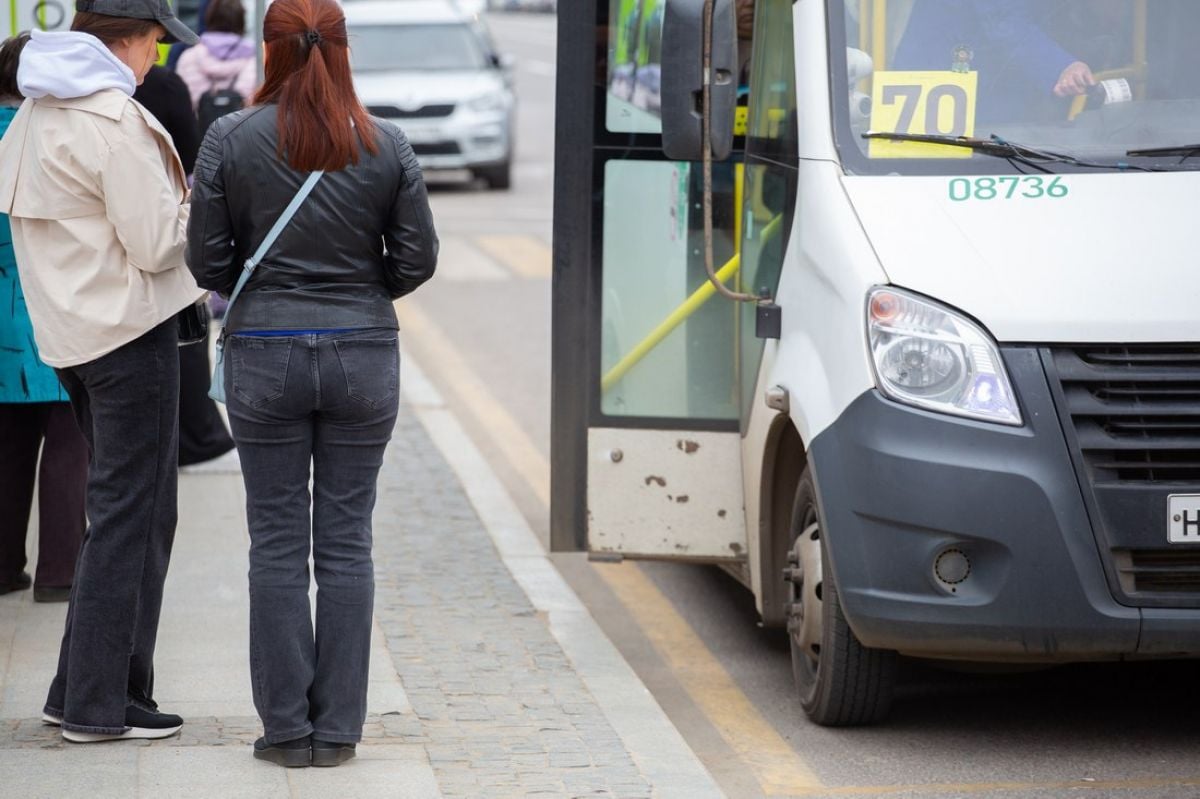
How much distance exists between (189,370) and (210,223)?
3.86 meters

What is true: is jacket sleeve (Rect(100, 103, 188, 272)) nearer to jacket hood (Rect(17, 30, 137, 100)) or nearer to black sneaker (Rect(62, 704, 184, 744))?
jacket hood (Rect(17, 30, 137, 100))

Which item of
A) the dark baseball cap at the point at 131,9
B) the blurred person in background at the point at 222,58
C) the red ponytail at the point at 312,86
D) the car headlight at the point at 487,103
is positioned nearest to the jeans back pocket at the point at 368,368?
the red ponytail at the point at 312,86

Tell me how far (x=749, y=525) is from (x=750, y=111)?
4.11 ft

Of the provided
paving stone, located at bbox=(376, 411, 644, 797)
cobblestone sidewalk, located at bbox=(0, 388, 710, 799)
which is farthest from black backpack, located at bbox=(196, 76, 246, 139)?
cobblestone sidewalk, located at bbox=(0, 388, 710, 799)

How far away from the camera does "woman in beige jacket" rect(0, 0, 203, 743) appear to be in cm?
468

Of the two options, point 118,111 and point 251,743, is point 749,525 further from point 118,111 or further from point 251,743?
point 118,111

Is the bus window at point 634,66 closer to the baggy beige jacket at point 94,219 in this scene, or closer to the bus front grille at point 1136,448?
the baggy beige jacket at point 94,219

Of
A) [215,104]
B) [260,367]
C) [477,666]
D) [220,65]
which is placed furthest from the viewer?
[220,65]

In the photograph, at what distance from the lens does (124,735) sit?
16.4 feet

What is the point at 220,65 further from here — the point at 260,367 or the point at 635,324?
the point at 260,367

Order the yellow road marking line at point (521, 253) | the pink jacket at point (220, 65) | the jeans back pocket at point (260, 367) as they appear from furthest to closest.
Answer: the yellow road marking line at point (521, 253)
the pink jacket at point (220, 65)
the jeans back pocket at point (260, 367)

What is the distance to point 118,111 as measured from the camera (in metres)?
4.68

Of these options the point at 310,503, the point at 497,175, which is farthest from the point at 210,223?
the point at 497,175

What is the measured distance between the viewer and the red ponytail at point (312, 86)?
445cm
